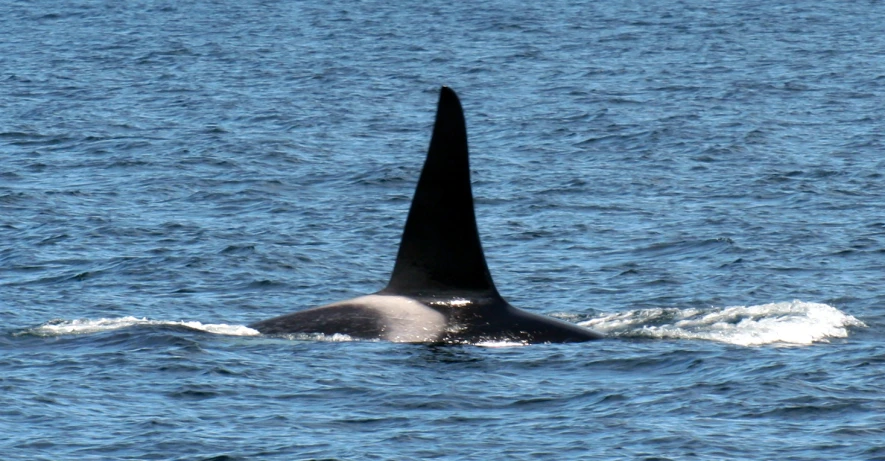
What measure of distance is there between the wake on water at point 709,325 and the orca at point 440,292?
0.24 m

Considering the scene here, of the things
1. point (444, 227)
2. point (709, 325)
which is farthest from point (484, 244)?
point (444, 227)

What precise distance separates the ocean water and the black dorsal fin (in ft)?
2.85

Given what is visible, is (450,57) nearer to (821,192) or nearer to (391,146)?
(391,146)

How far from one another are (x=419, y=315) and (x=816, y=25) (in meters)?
59.6

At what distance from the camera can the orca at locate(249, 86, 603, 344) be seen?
17688 millimetres

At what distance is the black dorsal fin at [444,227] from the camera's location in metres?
17.4

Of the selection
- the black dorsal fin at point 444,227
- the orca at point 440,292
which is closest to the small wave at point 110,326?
the orca at point 440,292

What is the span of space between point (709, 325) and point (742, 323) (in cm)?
41

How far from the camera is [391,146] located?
127 ft

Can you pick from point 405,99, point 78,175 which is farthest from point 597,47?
point 78,175

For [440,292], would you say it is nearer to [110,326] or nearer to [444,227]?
[444,227]

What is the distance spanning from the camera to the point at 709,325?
20.1 metres

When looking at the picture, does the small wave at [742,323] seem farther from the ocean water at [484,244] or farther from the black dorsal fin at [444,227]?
the black dorsal fin at [444,227]

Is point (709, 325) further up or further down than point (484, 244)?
further up
